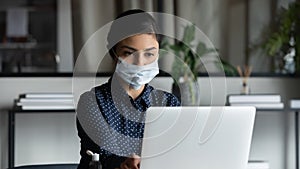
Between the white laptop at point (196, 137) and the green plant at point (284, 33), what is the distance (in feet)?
8.38

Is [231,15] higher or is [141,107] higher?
[231,15]

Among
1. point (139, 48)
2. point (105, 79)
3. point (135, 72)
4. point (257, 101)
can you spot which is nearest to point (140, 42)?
point (139, 48)

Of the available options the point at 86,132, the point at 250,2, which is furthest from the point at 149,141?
the point at 250,2

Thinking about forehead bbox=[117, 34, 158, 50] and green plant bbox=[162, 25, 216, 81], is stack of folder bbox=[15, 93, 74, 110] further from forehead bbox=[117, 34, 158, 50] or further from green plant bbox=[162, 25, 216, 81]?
forehead bbox=[117, 34, 158, 50]

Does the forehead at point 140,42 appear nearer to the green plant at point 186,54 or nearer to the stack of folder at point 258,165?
the green plant at point 186,54

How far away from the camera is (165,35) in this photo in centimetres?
427

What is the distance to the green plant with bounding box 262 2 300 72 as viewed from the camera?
14.0 ft

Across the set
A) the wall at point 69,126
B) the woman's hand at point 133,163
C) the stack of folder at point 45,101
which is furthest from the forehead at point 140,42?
the wall at point 69,126

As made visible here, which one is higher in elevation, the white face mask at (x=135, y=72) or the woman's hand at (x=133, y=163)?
the white face mask at (x=135, y=72)

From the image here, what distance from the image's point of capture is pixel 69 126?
423cm

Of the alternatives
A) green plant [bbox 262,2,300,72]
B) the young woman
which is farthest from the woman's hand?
green plant [bbox 262,2,300,72]

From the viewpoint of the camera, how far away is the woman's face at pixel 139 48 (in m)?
2.24

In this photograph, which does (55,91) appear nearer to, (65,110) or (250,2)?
(65,110)

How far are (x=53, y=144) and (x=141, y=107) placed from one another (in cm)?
196
